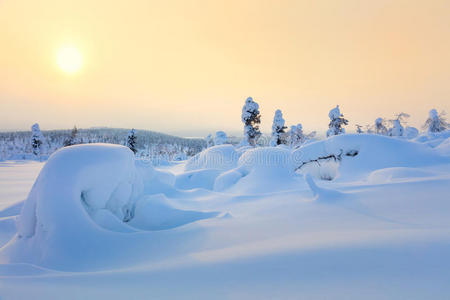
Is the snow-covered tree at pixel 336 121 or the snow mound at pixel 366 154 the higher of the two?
the snow-covered tree at pixel 336 121

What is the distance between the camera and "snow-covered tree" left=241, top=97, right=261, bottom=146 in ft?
84.0

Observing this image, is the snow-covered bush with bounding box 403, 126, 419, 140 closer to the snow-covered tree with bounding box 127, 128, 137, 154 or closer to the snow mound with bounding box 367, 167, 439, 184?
the snow mound with bounding box 367, 167, 439, 184

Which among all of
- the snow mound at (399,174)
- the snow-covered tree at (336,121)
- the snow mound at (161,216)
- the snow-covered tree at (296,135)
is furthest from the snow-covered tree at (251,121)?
the snow mound at (161,216)

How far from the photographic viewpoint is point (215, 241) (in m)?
2.10

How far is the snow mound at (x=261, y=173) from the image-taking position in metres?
5.94

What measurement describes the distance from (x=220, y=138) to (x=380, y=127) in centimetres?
2163

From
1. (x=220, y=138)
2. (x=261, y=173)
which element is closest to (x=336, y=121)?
(x=220, y=138)

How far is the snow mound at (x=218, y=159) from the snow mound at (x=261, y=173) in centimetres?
142

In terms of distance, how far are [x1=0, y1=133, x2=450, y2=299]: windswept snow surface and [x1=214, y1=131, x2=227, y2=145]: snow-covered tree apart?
903 inches

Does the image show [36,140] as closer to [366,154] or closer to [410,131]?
[366,154]

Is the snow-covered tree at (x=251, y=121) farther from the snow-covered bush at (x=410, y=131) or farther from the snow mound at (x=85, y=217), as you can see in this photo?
the snow mound at (x=85, y=217)

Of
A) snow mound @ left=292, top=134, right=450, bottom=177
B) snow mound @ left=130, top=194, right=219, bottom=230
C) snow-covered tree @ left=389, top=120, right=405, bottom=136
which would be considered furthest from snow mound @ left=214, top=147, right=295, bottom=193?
snow-covered tree @ left=389, top=120, right=405, bottom=136

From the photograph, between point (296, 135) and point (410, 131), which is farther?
point (296, 135)

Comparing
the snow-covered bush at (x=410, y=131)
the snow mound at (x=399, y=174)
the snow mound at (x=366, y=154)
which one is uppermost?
the snow-covered bush at (x=410, y=131)
